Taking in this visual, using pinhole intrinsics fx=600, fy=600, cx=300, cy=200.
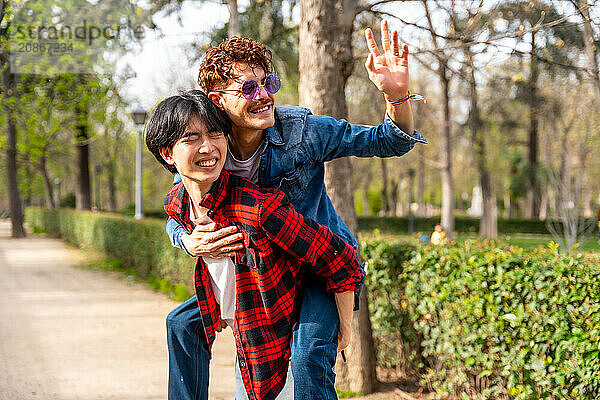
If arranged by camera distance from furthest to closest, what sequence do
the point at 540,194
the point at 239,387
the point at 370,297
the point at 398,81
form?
1. the point at 540,194
2. the point at 370,297
3. the point at 239,387
4. the point at 398,81

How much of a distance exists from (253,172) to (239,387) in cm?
93

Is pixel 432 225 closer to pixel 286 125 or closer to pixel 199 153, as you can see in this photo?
pixel 286 125

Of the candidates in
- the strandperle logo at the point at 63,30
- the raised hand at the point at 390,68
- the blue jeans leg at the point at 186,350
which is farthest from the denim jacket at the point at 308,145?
the strandperle logo at the point at 63,30

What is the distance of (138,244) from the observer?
13.0 m

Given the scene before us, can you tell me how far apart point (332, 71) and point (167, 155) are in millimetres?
2900

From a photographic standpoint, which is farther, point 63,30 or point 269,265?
point 63,30

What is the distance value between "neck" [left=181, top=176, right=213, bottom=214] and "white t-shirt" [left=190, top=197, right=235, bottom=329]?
0.18 feet

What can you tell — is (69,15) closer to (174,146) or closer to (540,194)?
(174,146)

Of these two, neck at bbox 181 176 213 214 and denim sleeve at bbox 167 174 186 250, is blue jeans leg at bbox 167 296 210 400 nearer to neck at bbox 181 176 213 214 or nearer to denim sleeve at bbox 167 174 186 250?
denim sleeve at bbox 167 174 186 250

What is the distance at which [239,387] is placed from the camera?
2535 mm

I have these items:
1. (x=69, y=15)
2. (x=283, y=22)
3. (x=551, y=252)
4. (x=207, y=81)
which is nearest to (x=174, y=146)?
(x=207, y=81)

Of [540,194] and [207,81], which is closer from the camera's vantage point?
[207,81]

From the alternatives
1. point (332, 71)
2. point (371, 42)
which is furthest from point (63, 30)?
point (371, 42)

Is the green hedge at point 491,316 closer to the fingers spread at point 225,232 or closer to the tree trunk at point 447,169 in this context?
the fingers spread at point 225,232
